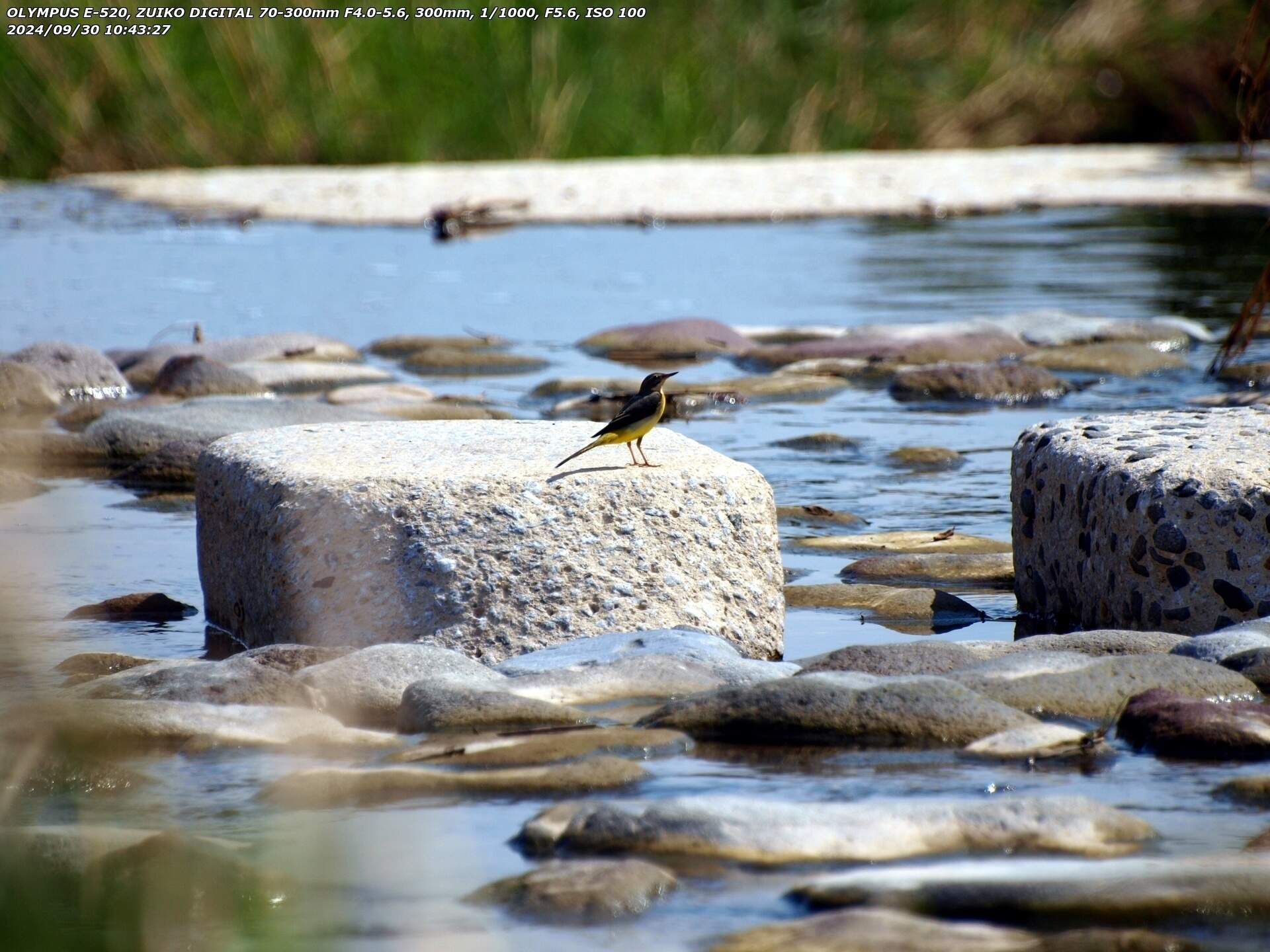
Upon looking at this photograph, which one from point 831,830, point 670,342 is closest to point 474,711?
point 831,830

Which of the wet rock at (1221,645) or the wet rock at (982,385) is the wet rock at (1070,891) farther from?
the wet rock at (982,385)

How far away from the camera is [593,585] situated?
3.91 m

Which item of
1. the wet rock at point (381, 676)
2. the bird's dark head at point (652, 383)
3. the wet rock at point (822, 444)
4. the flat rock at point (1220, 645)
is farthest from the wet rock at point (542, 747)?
the wet rock at point (822, 444)

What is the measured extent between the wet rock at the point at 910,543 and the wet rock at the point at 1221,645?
1318mm

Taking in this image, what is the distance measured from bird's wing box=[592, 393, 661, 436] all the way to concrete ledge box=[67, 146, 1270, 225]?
11.6 metres

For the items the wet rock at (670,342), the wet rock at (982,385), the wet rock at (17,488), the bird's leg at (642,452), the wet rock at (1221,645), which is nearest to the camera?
the wet rock at (1221,645)

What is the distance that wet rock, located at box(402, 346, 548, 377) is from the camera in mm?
8508

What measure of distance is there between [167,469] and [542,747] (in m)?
3.27

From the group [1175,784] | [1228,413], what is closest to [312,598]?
[1175,784]

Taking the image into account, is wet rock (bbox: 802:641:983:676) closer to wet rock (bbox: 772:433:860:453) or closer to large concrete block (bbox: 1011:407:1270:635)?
large concrete block (bbox: 1011:407:1270:635)

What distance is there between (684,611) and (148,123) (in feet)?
50.9

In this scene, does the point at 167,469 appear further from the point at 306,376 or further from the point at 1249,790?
the point at 1249,790

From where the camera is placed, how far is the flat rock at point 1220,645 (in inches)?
A: 140

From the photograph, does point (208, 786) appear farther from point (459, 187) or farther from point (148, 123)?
point (148, 123)
